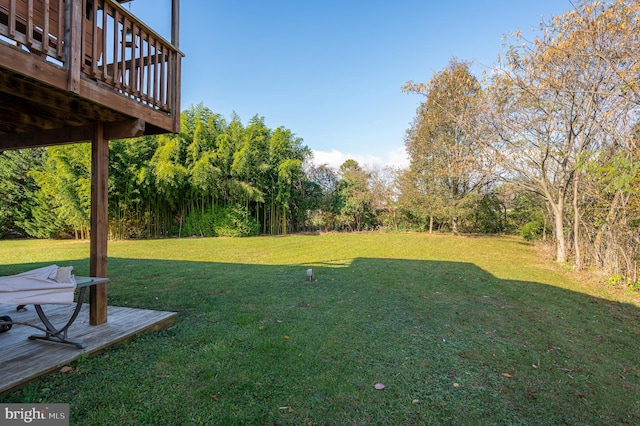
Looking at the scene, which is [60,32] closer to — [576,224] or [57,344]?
[57,344]

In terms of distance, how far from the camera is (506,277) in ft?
18.4

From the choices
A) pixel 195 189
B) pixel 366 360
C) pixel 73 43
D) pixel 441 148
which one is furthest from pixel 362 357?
pixel 441 148

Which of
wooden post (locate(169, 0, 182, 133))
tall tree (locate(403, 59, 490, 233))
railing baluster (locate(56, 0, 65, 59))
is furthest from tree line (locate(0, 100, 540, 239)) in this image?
railing baluster (locate(56, 0, 65, 59))

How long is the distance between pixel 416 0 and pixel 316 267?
6.20 meters

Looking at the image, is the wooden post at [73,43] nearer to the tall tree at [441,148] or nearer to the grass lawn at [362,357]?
the grass lawn at [362,357]

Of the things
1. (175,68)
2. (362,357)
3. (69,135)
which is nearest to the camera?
(362,357)

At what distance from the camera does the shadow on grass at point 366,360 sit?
173 cm

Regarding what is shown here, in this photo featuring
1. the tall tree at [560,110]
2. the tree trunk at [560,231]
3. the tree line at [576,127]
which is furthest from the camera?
the tree trunk at [560,231]

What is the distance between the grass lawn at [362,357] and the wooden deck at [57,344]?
0.07 meters

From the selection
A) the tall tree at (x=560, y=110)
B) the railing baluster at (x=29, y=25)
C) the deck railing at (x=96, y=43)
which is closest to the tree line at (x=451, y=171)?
the tall tree at (x=560, y=110)

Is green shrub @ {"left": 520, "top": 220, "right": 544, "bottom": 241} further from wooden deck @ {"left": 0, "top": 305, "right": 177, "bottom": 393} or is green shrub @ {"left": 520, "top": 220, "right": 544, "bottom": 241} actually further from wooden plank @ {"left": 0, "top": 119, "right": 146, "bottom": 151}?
wooden plank @ {"left": 0, "top": 119, "right": 146, "bottom": 151}

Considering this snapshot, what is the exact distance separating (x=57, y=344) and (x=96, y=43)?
2225 mm

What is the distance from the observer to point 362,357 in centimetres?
238

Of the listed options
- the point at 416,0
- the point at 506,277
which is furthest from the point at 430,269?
the point at 416,0
